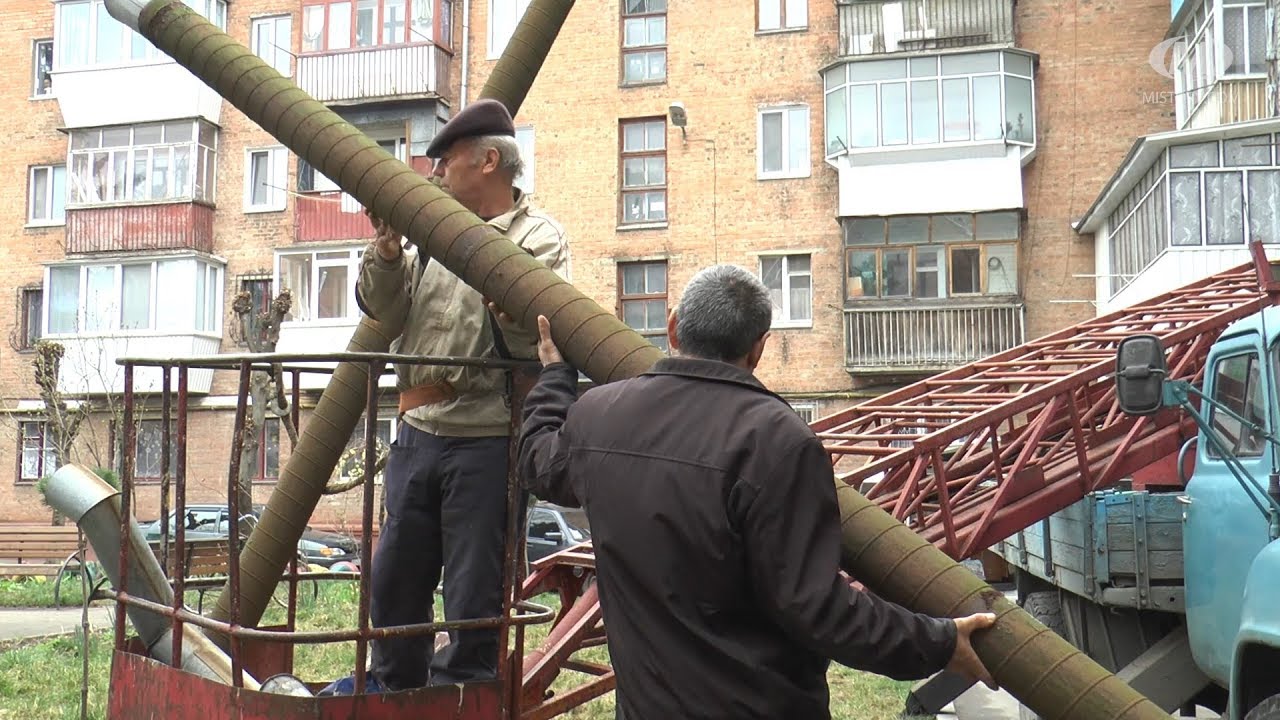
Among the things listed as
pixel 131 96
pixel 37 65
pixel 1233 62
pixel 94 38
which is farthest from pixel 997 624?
pixel 37 65

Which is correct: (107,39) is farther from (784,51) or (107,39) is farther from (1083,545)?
(1083,545)

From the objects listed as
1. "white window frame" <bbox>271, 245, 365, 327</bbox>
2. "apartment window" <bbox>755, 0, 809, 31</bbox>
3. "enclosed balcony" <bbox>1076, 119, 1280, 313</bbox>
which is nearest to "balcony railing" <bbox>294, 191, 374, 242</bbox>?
"white window frame" <bbox>271, 245, 365, 327</bbox>

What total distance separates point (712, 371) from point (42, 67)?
32700mm

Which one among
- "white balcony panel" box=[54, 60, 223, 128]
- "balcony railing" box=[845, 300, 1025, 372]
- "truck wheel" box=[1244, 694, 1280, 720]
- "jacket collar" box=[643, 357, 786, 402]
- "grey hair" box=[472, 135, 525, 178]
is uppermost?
"white balcony panel" box=[54, 60, 223, 128]

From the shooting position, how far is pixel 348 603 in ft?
43.2

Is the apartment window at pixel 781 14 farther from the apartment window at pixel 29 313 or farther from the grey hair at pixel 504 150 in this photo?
the grey hair at pixel 504 150

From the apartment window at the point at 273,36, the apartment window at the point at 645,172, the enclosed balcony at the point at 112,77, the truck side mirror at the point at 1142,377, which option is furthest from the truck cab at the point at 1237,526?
the apartment window at the point at 273,36

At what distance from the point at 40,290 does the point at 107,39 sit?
6.11 meters

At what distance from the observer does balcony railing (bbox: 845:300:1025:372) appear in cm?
2464

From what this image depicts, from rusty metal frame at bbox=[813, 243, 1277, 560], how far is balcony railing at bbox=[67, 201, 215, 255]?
22.7 m

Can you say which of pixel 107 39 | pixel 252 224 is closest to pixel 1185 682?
pixel 252 224

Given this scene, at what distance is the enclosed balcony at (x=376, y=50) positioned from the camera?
27844 mm

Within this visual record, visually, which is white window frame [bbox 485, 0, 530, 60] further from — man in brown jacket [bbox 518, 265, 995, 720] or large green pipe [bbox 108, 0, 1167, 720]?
man in brown jacket [bbox 518, 265, 995, 720]

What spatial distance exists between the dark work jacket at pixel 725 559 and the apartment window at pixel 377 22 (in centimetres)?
2645
